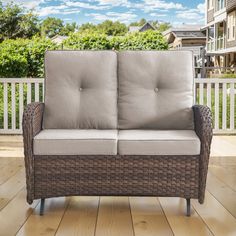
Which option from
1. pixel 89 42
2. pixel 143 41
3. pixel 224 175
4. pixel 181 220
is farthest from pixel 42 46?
pixel 181 220

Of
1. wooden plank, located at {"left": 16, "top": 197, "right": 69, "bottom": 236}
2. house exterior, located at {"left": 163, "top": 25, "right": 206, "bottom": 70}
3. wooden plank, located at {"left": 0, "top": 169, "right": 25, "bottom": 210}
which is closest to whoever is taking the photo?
wooden plank, located at {"left": 16, "top": 197, "right": 69, "bottom": 236}

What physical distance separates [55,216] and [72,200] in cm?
37

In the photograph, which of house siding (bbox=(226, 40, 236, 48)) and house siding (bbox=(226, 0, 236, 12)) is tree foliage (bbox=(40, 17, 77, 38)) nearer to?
house siding (bbox=(226, 0, 236, 12))

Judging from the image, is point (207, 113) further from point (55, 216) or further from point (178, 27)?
point (178, 27)

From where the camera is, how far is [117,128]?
11.0ft

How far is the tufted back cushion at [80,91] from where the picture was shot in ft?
10.9

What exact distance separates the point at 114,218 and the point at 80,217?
7.8 inches

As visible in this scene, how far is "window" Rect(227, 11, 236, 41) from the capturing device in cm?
2077

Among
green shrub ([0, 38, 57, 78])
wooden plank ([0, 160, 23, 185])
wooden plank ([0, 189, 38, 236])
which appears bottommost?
wooden plank ([0, 189, 38, 236])

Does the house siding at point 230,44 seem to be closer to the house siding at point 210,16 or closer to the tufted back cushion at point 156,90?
the house siding at point 210,16

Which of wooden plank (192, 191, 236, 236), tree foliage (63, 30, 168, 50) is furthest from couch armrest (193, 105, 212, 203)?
tree foliage (63, 30, 168, 50)

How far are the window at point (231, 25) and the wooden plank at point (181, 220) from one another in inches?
731

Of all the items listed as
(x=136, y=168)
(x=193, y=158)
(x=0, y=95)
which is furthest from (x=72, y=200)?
(x=0, y=95)

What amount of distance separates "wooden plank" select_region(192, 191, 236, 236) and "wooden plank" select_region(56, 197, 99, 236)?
633mm
